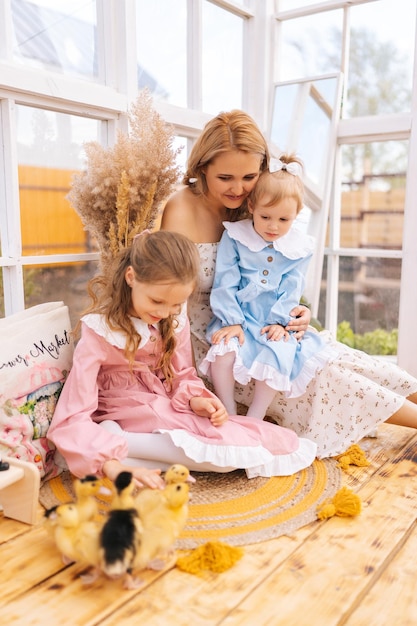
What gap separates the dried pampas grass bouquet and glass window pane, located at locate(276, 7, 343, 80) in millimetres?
1307

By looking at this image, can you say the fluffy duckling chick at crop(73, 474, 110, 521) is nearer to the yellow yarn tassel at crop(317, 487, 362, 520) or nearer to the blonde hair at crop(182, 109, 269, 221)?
the yellow yarn tassel at crop(317, 487, 362, 520)

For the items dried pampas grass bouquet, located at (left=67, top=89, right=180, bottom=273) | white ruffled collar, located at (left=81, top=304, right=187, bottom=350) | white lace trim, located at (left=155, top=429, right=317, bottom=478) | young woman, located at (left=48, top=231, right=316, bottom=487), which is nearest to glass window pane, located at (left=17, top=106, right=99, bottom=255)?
dried pampas grass bouquet, located at (left=67, top=89, right=180, bottom=273)

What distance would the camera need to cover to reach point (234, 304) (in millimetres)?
2023

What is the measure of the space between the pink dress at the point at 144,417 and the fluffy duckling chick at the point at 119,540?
34 centimetres

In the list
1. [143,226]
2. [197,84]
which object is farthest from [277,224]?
[197,84]

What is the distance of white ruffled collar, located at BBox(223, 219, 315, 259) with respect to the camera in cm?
204

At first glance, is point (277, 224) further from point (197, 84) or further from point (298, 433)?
point (197, 84)

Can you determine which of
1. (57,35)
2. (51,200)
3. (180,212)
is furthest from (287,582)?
(57,35)

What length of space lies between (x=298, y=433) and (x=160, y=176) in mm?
1017

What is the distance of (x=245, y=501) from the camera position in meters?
1.60

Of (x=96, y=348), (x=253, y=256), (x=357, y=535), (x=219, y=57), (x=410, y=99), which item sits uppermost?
(x=219, y=57)

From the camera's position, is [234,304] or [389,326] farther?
[389,326]

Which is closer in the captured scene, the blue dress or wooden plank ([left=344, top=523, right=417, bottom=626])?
wooden plank ([left=344, top=523, right=417, bottom=626])

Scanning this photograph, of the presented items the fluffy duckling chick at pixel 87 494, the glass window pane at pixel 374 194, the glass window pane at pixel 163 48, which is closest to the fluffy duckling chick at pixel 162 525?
the fluffy duckling chick at pixel 87 494
